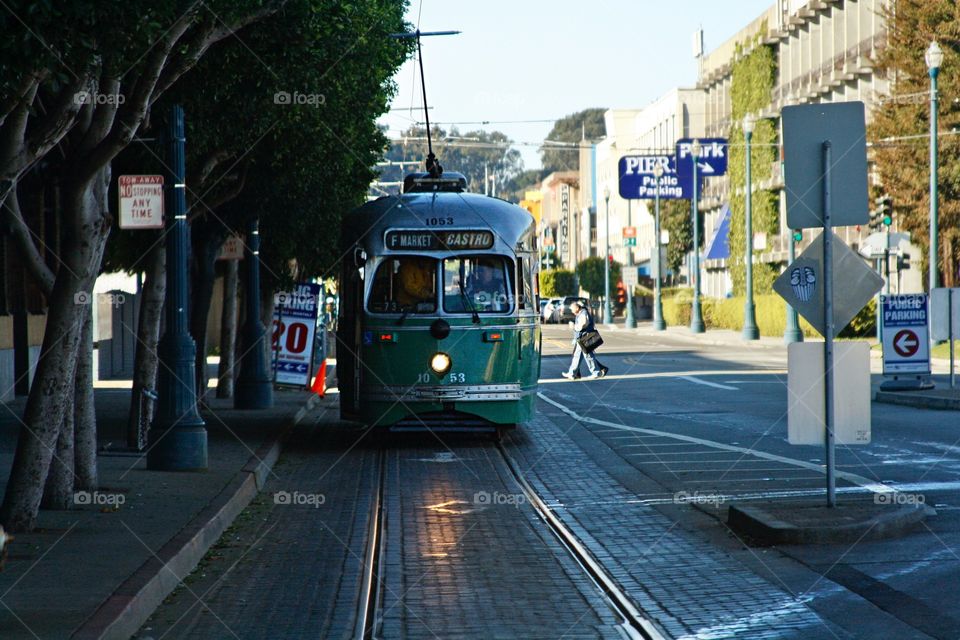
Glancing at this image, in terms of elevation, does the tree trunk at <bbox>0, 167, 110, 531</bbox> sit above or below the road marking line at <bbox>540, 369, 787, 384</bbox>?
above

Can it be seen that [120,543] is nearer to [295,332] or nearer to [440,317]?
[440,317]

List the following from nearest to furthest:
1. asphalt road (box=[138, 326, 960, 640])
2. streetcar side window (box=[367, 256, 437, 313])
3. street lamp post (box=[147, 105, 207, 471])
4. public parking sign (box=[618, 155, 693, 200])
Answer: asphalt road (box=[138, 326, 960, 640]) < street lamp post (box=[147, 105, 207, 471]) < streetcar side window (box=[367, 256, 437, 313]) < public parking sign (box=[618, 155, 693, 200])

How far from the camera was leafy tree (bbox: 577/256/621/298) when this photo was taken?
98688 mm

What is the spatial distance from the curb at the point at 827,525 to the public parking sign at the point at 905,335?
1356 cm

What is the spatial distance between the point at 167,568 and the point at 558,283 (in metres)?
105

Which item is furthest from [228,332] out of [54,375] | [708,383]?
[54,375]

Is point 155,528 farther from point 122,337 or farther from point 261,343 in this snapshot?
point 122,337

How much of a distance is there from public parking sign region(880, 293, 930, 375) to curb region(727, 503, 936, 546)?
13560mm

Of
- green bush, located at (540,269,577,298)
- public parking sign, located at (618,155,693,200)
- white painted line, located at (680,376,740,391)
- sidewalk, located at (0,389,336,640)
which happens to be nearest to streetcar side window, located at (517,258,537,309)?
sidewalk, located at (0,389,336,640)

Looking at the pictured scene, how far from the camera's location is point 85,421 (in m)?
12.7

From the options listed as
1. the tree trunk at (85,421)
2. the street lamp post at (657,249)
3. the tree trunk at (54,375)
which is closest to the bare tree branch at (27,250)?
the tree trunk at (54,375)

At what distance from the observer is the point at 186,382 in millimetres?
14898

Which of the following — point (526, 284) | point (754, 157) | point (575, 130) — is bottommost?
point (526, 284)

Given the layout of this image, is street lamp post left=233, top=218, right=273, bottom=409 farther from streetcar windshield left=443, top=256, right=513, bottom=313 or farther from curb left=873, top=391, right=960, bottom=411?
curb left=873, top=391, right=960, bottom=411
